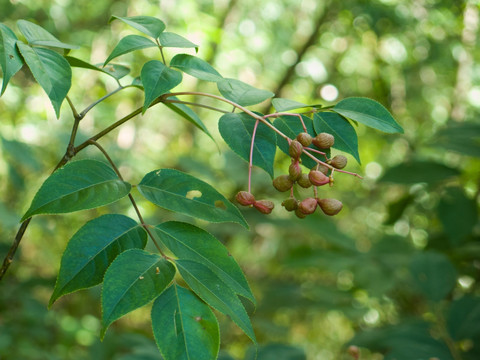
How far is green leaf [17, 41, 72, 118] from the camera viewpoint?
0.65 meters

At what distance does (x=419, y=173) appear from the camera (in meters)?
1.76

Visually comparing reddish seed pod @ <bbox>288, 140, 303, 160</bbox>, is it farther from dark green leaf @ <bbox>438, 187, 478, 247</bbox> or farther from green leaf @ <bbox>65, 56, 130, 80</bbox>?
dark green leaf @ <bbox>438, 187, 478, 247</bbox>

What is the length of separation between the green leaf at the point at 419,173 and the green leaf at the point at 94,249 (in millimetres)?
1302

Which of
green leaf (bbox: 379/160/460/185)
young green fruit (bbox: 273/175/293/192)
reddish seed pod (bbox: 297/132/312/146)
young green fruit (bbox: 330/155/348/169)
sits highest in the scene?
reddish seed pod (bbox: 297/132/312/146)

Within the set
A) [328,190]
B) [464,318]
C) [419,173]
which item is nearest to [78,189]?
[464,318]

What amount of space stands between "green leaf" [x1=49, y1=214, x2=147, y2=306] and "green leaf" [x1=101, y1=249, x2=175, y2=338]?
4 centimetres

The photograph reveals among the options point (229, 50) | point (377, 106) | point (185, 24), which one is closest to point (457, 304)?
point (377, 106)

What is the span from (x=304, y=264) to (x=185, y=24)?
2.08 meters

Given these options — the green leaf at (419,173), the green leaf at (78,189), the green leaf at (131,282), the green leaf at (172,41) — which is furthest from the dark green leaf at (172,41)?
the green leaf at (419,173)

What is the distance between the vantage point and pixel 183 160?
2320mm

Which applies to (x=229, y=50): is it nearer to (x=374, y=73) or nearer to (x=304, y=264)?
(x=374, y=73)

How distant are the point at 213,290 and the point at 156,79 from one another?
29 centimetres

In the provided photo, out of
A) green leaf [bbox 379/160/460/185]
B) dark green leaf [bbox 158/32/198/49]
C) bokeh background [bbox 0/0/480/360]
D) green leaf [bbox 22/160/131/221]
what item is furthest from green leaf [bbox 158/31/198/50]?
green leaf [bbox 379/160/460/185]

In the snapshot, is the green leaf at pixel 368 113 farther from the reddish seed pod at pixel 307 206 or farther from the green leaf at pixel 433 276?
the green leaf at pixel 433 276
